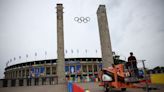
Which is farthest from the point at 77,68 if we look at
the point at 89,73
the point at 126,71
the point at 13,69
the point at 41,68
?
the point at 126,71

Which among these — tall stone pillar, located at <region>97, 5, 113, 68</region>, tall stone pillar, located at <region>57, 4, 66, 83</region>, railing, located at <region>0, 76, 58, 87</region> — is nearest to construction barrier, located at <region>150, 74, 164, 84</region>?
tall stone pillar, located at <region>97, 5, 113, 68</region>

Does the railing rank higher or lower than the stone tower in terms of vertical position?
lower

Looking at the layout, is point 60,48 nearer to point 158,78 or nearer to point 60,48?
point 60,48

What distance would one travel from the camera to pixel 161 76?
1425cm

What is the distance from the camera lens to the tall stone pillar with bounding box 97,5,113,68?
1118 inches

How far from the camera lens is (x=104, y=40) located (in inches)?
1162

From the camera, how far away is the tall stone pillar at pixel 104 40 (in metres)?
28.4

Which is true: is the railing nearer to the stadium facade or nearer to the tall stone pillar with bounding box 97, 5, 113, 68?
the stadium facade

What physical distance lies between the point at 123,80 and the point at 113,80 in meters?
0.64

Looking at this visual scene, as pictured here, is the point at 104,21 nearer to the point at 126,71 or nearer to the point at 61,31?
the point at 61,31

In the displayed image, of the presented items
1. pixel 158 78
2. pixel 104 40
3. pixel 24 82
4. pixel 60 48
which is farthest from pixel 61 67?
pixel 158 78

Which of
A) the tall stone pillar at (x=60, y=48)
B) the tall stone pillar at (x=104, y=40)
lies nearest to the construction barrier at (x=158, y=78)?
the tall stone pillar at (x=104, y=40)

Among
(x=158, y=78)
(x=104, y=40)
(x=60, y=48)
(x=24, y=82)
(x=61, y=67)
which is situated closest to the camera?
(x=158, y=78)

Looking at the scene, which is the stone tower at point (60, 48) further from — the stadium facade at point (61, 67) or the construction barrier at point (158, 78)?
the construction barrier at point (158, 78)
